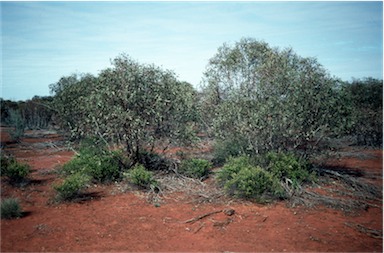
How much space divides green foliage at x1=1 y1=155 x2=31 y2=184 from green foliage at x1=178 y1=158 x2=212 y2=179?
5932 millimetres

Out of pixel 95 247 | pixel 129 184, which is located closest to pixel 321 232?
pixel 95 247

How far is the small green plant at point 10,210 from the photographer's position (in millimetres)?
7348

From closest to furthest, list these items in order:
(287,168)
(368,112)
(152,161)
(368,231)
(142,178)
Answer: (368,231)
(142,178)
(287,168)
(152,161)
(368,112)

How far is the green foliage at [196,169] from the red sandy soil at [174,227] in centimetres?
242

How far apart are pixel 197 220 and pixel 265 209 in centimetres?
214

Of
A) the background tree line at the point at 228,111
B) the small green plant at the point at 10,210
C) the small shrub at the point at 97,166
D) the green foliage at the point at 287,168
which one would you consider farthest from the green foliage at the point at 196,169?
the small green plant at the point at 10,210

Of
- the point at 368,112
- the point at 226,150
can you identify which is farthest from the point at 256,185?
the point at 368,112

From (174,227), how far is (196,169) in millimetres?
4207

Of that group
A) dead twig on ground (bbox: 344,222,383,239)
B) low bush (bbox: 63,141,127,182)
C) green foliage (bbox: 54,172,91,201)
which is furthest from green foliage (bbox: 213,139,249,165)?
green foliage (bbox: 54,172,91,201)

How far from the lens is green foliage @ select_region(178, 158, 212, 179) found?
11.4 meters

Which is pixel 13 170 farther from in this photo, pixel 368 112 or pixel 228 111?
pixel 368 112

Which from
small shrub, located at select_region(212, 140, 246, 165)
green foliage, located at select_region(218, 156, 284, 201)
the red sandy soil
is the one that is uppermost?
small shrub, located at select_region(212, 140, 246, 165)

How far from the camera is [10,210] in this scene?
7418mm

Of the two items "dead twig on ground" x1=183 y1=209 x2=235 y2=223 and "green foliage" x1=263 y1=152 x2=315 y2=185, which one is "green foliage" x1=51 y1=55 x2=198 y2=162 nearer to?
"green foliage" x1=263 y1=152 x2=315 y2=185
